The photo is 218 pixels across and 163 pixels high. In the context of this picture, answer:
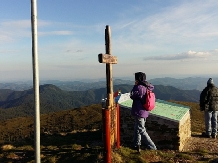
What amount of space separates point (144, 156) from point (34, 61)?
696 centimetres

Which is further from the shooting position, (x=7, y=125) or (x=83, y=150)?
(x=7, y=125)

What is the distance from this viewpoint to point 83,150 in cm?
1175

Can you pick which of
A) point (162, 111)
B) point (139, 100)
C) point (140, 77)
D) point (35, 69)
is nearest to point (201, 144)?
point (162, 111)

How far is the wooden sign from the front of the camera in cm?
934

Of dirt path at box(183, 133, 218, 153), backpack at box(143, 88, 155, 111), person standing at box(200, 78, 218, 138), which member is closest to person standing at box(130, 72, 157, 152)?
backpack at box(143, 88, 155, 111)

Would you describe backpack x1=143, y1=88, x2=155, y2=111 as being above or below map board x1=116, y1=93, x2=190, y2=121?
above

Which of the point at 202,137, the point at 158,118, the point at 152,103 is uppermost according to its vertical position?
the point at 152,103

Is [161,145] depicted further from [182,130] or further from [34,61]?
[34,61]

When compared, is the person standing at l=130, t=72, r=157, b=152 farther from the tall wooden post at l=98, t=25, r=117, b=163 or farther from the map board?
the map board

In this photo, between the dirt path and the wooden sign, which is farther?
the dirt path

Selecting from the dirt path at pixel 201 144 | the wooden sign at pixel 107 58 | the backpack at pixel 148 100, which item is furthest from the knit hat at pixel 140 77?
the dirt path at pixel 201 144

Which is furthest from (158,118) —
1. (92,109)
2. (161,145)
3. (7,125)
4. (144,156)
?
(7,125)

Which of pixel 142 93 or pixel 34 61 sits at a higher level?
pixel 34 61

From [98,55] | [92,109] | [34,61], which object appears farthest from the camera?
[92,109]
